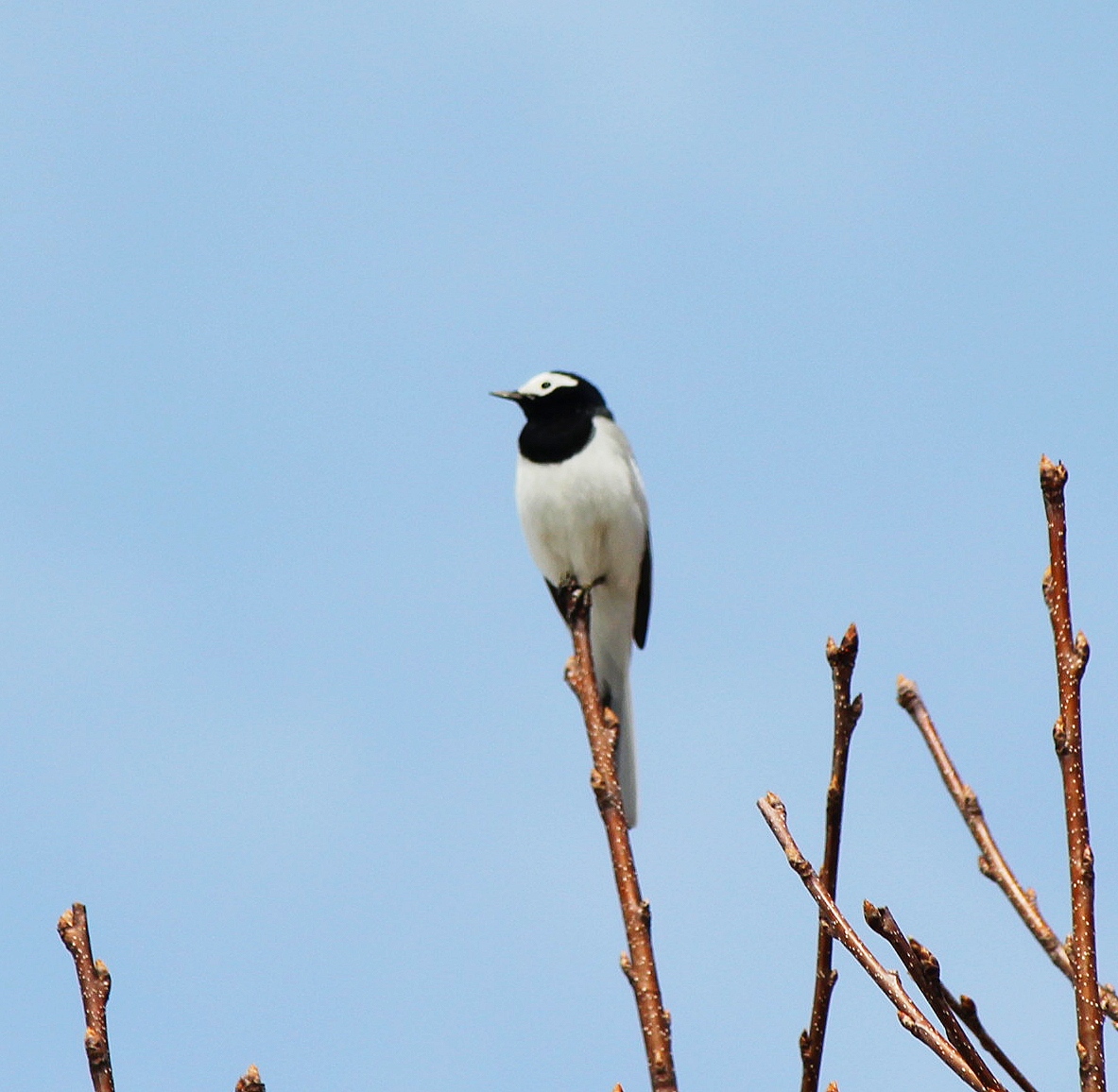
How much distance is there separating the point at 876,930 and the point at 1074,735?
382mm

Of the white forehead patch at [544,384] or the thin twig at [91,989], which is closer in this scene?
the thin twig at [91,989]

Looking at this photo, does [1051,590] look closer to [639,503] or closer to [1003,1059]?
[1003,1059]

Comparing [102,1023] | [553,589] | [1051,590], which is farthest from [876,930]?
[553,589]

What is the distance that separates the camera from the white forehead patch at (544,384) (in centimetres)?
870

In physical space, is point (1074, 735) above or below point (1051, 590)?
below

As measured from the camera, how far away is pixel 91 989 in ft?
7.29

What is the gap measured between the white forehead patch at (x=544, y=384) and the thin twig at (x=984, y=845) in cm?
628

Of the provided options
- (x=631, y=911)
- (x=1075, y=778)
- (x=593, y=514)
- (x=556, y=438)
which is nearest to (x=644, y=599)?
(x=593, y=514)

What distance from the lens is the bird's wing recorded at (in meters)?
8.80

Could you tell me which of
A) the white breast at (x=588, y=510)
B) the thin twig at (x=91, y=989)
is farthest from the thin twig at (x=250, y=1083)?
the white breast at (x=588, y=510)

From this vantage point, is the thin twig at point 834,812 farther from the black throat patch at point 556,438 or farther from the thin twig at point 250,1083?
the black throat patch at point 556,438

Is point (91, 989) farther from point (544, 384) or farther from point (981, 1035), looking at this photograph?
point (544, 384)

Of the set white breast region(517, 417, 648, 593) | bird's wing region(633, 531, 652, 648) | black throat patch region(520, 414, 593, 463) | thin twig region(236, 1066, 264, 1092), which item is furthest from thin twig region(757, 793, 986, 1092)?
bird's wing region(633, 531, 652, 648)

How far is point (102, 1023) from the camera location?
2160mm
